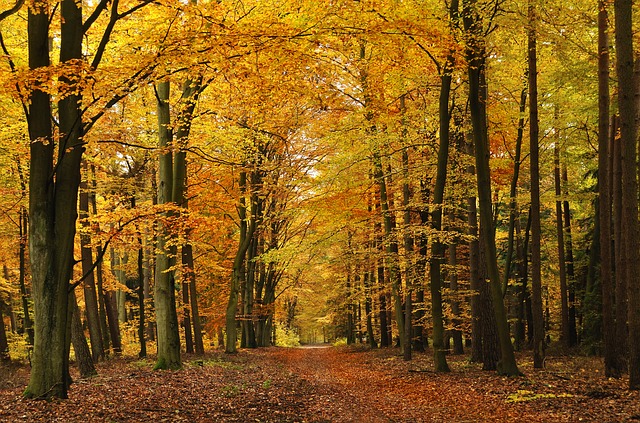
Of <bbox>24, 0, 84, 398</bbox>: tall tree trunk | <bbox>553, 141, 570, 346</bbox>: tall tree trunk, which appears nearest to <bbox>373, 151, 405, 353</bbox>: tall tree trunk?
<bbox>553, 141, 570, 346</bbox>: tall tree trunk

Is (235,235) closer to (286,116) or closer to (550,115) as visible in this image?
(286,116)

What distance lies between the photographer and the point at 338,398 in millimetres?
10742

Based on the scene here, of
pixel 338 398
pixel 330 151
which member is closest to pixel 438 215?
pixel 338 398

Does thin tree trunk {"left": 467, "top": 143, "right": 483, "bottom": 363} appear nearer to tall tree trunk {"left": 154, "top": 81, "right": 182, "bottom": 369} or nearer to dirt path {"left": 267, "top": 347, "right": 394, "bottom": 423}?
dirt path {"left": 267, "top": 347, "right": 394, "bottom": 423}

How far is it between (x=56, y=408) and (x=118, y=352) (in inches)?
587

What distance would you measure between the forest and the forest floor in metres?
0.12

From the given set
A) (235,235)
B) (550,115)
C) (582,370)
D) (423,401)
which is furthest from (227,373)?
(235,235)

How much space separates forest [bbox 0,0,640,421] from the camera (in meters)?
8.75

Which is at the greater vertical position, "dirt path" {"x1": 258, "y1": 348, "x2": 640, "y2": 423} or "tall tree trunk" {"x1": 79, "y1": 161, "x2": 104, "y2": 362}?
"tall tree trunk" {"x1": 79, "y1": 161, "x2": 104, "y2": 362}

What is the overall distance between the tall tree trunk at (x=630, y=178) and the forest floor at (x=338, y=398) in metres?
0.99

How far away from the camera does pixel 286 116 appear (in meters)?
18.0

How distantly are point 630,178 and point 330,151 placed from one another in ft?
45.4

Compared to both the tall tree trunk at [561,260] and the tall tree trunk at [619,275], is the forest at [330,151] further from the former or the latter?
the tall tree trunk at [561,260]

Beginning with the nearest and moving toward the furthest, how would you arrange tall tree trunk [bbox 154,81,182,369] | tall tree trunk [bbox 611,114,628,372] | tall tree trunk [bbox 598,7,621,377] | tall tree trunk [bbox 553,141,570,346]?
1. tall tree trunk [bbox 611,114,628,372]
2. tall tree trunk [bbox 598,7,621,377]
3. tall tree trunk [bbox 154,81,182,369]
4. tall tree trunk [bbox 553,141,570,346]
